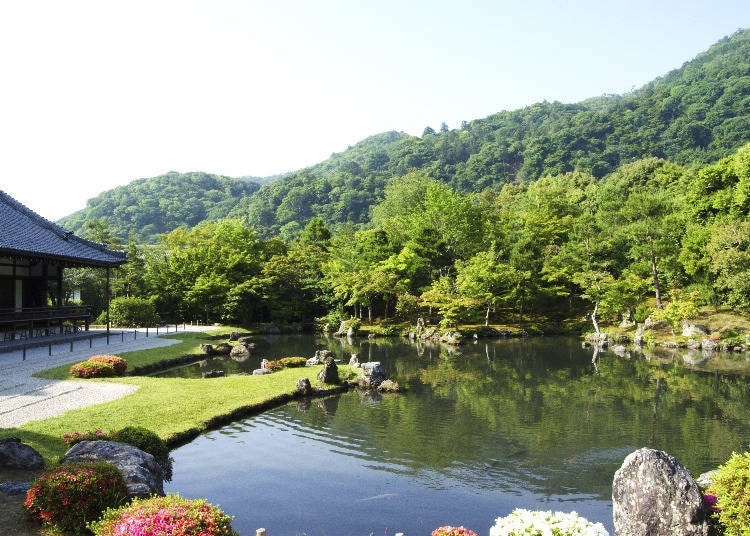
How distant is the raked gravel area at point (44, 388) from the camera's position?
14.3 meters

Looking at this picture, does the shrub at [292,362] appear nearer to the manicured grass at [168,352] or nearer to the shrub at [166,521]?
the manicured grass at [168,352]

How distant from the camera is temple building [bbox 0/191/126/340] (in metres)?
26.0

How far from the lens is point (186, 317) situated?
47000mm

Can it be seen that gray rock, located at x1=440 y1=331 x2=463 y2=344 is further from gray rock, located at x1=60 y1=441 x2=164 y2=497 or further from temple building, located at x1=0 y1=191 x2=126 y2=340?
gray rock, located at x1=60 y1=441 x2=164 y2=497

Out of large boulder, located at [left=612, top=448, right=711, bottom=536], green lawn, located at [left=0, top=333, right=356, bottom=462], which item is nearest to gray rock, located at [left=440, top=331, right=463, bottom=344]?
green lawn, located at [left=0, top=333, right=356, bottom=462]

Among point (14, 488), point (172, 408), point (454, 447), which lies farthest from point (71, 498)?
point (454, 447)

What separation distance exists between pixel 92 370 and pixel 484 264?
3029 cm

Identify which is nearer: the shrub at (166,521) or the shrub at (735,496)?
the shrub at (166,521)

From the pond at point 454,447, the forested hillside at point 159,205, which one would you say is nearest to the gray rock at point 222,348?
the pond at point 454,447

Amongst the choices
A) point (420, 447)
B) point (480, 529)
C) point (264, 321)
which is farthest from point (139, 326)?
point (480, 529)

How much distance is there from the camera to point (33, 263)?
28922mm

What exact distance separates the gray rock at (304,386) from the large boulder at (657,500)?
13.5 meters

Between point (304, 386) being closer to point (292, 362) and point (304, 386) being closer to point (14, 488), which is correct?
point (292, 362)

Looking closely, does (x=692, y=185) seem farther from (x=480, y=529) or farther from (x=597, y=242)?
(x=480, y=529)
